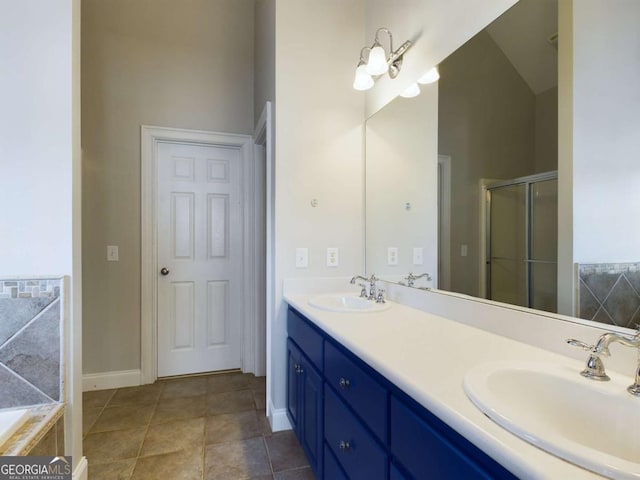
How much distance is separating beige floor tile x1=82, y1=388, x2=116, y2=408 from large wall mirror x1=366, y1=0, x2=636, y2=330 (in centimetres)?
218

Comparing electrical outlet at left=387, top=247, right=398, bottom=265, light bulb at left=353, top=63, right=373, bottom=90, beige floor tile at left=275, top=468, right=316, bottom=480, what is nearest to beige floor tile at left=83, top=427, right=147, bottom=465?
beige floor tile at left=275, top=468, right=316, bottom=480

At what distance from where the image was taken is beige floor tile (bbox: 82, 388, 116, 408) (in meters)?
2.28

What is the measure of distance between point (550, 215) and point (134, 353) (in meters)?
2.86

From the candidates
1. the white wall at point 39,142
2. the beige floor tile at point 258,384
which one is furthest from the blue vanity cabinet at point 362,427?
the white wall at point 39,142

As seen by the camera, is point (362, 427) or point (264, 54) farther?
point (264, 54)

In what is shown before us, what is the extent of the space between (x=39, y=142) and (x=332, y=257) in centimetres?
154

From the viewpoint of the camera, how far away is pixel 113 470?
1.62m

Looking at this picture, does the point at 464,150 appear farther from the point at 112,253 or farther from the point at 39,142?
the point at 112,253

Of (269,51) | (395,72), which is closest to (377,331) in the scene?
(395,72)

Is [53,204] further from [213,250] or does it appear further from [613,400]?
[613,400]

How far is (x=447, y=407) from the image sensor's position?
2.11 ft

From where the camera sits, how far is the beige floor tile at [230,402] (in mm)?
2201

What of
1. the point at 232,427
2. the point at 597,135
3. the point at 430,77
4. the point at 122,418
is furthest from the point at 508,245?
the point at 122,418

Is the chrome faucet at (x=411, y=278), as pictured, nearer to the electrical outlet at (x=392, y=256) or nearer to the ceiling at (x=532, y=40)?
the electrical outlet at (x=392, y=256)
